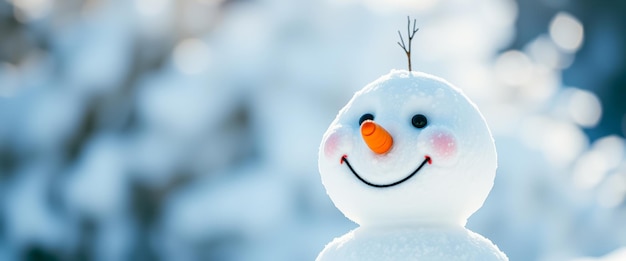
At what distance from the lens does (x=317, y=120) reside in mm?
5383

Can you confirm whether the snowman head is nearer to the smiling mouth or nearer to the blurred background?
the smiling mouth

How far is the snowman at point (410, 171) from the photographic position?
153cm

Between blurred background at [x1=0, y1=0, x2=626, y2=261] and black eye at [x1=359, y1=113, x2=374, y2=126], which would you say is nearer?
black eye at [x1=359, y1=113, x2=374, y2=126]

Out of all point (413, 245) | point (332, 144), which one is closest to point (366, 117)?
point (332, 144)

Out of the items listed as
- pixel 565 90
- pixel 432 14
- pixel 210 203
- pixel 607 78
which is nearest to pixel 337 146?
pixel 210 203

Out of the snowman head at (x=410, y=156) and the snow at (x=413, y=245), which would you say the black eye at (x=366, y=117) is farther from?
the snow at (x=413, y=245)

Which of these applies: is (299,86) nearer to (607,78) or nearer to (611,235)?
(611,235)

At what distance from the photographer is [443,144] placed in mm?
1520

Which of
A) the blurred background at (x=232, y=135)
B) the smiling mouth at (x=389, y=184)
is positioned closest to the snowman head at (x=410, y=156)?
the smiling mouth at (x=389, y=184)

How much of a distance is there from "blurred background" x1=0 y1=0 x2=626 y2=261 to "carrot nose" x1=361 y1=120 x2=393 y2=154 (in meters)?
3.70

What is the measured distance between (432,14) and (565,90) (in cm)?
150

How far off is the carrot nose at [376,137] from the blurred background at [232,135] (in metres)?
3.70

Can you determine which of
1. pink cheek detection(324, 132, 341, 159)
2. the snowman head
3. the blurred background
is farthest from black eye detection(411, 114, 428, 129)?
the blurred background

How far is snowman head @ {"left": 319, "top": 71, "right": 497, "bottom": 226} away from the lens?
153 centimetres
